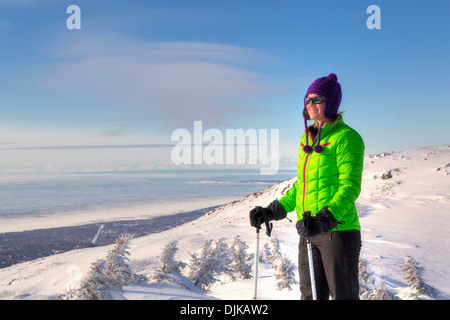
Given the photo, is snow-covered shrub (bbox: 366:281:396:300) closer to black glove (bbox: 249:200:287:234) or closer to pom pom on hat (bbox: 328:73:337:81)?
black glove (bbox: 249:200:287:234)

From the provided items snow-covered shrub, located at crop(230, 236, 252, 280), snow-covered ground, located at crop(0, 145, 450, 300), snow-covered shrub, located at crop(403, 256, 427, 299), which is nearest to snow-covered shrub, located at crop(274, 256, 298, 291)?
snow-covered ground, located at crop(0, 145, 450, 300)

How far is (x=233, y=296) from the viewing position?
7750 millimetres

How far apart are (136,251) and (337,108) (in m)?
11.4

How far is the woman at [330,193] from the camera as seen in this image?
2.87m

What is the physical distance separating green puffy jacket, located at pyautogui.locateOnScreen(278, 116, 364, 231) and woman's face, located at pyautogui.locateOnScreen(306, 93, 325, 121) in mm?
171

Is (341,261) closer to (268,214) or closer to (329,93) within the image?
(268,214)

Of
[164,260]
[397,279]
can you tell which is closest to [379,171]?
[397,279]

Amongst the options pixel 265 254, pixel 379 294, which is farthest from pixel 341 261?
pixel 265 254

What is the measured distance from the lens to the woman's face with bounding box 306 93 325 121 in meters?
3.26

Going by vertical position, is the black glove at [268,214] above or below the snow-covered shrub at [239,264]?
above

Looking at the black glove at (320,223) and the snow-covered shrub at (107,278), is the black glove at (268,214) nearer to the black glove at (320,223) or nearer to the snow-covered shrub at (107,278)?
the black glove at (320,223)

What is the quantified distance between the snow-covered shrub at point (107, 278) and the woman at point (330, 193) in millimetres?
3669

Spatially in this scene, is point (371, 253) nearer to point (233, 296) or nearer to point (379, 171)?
point (233, 296)

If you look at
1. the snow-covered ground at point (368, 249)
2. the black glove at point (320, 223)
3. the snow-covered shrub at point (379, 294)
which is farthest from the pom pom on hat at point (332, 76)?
the snow-covered shrub at point (379, 294)
